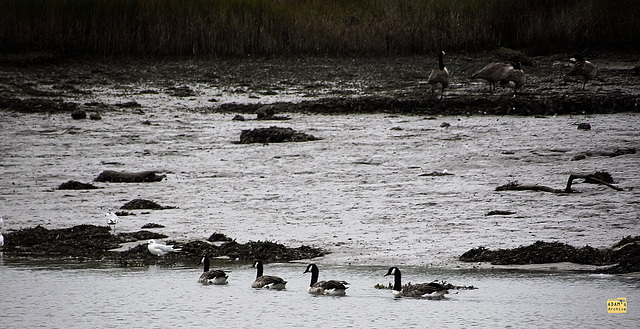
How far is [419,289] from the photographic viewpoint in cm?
941

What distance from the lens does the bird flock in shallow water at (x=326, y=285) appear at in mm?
9422

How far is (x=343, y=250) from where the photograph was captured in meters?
11.5

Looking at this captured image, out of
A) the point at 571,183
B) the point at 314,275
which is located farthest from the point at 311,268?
the point at 571,183

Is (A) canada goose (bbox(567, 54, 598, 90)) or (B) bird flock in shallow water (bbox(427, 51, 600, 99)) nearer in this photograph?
(B) bird flock in shallow water (bbox(427, 51, 600, 99))

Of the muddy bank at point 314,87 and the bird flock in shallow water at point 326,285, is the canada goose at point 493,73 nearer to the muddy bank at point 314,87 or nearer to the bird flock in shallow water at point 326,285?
the muddy bank at point 314,87

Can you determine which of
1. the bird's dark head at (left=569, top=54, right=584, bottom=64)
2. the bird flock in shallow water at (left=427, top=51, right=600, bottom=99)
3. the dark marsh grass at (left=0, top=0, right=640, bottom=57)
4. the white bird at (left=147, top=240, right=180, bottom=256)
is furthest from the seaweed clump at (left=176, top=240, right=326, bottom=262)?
the dark marsh grass at (left=0, top=0, right=640, bottom=57)

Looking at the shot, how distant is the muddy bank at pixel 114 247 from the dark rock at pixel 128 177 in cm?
266

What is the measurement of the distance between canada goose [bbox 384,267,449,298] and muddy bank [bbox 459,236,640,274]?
4.16 ft

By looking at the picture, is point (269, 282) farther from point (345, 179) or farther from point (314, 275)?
point (345, 179)

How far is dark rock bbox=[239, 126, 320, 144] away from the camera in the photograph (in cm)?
1769

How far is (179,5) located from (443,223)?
55.4ft

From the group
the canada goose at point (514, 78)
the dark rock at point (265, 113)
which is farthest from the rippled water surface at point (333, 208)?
the canada goose at point (514, 78)

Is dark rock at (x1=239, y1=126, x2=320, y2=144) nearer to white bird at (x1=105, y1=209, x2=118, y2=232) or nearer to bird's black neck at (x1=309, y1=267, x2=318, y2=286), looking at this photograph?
white bird at (x1=105, y1=209, x2=118, y2=232)

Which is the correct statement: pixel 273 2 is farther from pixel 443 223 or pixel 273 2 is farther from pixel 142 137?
pixel 443 223
